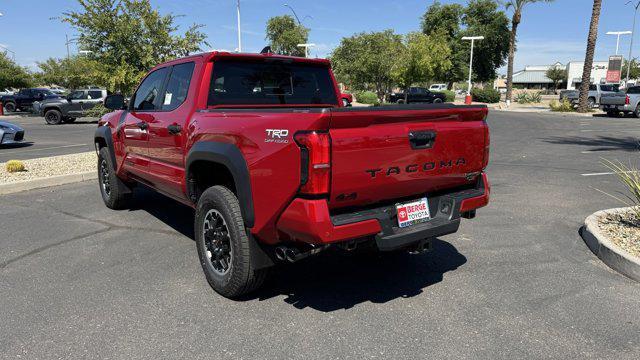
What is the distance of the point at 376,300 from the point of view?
142 inches

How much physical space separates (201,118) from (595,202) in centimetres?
577

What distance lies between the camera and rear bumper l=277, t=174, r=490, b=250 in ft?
9.08

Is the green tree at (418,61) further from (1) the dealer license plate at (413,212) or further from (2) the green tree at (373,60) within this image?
(1) the dealer license plate at (413,212)

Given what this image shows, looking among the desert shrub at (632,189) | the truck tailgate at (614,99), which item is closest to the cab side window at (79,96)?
the desert shrub at (632,189)

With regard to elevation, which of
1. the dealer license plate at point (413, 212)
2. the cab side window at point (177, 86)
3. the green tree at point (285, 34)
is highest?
→ the green tree at point (285, 34)

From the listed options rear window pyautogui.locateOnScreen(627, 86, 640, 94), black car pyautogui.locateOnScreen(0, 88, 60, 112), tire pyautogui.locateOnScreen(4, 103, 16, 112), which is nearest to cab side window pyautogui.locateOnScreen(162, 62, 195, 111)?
rear window pyautogui.locateOnScreen(627, 86, 640, 94)

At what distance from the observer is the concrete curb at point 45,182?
761cm

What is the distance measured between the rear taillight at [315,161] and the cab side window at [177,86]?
198cm

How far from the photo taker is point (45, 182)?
807cm

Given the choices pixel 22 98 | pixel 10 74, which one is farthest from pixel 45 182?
pixel 10 74

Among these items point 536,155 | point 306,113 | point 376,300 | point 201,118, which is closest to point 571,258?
point 376,300

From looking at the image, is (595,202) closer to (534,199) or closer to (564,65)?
(534,199)

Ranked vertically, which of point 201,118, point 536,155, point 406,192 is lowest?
point 536,155

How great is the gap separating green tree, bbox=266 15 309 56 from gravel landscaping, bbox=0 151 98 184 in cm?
6123
